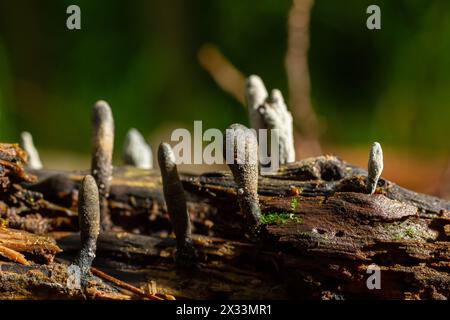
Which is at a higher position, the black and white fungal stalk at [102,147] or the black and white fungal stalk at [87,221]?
the black and white fungal stalk at [102,147]

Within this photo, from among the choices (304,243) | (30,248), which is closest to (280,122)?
(304,243)

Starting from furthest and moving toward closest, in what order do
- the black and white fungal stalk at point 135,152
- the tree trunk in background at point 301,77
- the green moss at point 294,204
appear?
the tree trunk in background at point 301,77
the black and white fungal stalk at point 135,152
the green moss at point 294,204

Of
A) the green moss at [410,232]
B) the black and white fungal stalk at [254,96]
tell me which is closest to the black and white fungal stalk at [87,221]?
the black and white fungal stalk at [254,96]

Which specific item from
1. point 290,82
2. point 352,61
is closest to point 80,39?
point 290,82

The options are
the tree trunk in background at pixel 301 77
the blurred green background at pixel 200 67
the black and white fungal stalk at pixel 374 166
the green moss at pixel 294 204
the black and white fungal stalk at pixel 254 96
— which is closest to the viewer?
the black and white fungal stalk at pixel 374 166

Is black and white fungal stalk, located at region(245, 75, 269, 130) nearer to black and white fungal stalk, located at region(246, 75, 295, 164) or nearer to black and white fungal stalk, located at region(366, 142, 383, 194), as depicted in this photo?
black and white fungal stalk, located at region(246, 75, 295, 164)

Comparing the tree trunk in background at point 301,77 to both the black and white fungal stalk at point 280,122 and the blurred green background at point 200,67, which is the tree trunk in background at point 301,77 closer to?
the blurred green background at point 200,67

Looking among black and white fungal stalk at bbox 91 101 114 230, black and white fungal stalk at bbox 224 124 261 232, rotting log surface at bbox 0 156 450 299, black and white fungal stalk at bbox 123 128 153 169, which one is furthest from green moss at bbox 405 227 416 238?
black and white fungal stalk at bbox 123 128 153 169

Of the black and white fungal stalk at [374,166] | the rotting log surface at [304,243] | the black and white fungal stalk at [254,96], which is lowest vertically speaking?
the rotting log surface at [304,243]
